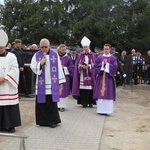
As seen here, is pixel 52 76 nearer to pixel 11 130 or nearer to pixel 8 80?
pixel 8 80

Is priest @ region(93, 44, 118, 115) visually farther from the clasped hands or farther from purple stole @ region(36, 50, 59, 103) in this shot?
the clasped hands

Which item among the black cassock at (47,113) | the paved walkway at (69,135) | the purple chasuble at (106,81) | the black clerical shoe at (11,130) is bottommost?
the paved walkway at (69,135)

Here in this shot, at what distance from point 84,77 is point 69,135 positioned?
12.1 feet

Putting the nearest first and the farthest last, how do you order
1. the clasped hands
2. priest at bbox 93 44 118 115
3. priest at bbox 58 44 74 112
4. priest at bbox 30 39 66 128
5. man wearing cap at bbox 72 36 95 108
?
the clasped hands → priest at bbox 30 39 66 128 → priest at bbox 93 44 118 115 → priest at bbox 58 44 74 112 → man wearing cap at bbox 72 36 95 108

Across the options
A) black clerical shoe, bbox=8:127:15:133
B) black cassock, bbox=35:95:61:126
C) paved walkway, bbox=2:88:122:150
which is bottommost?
paved walkway, bbox=2:88:122:150

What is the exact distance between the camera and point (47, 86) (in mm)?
7750

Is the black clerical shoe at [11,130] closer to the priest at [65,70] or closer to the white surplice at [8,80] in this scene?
the white surplice at [8,80]

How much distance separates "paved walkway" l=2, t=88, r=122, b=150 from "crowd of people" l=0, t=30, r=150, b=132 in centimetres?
36

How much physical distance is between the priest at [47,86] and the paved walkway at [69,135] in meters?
0.22

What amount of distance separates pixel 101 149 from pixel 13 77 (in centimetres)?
226

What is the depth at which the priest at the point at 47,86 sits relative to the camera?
7707mm

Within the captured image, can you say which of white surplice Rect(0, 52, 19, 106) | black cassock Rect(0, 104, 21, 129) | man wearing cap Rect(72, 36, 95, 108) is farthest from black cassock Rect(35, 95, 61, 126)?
man wearing cap Rect(72, 36, 95, 108)

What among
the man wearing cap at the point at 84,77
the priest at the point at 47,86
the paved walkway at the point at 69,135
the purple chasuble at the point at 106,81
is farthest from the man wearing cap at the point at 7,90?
the man wearing cap at the point at 84,77

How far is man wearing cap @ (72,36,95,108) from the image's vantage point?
34.3 feet
